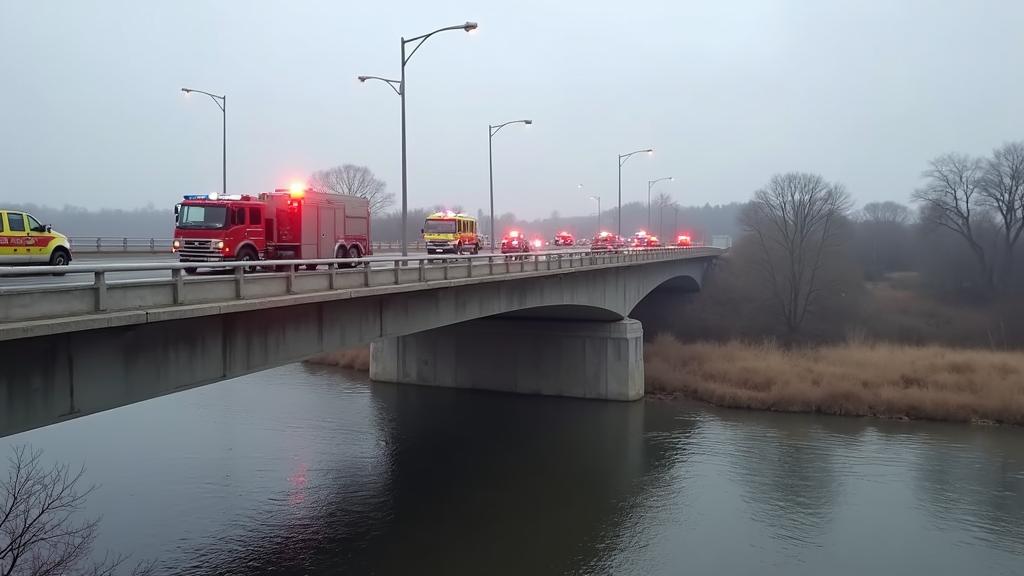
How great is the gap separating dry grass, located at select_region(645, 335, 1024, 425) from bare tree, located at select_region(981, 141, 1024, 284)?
75.8 ft

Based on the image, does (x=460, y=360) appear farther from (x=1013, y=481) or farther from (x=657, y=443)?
(x=1013, y=481)

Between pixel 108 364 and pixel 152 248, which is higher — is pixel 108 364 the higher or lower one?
the lower one

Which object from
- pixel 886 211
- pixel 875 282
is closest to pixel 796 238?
pixel 875 282

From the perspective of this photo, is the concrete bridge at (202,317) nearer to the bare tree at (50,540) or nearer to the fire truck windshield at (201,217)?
the fire truck windshield at (201,217)

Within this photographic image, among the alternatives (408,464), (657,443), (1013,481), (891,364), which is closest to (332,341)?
(408,464)

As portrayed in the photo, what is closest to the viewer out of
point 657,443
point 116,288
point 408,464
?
point 116,288

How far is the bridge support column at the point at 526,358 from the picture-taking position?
40.6m

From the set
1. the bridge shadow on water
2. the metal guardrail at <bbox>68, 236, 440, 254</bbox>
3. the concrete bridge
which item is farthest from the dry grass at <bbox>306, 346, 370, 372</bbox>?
the concrete bridge

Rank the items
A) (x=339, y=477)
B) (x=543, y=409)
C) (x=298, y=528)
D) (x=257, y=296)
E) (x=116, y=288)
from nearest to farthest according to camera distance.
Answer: (x=116, y=288) → (x=257, y=296) → (x=298, y=528) → (x=339, y=477) → (x=543, y=409)

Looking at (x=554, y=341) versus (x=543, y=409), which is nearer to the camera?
(x=543, y=409)

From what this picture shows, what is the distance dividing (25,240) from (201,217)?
4709 millimetres

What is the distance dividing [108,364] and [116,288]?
139cm

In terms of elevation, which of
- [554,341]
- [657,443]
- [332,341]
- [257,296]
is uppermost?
[257,296]

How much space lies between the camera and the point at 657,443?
31375 mm
